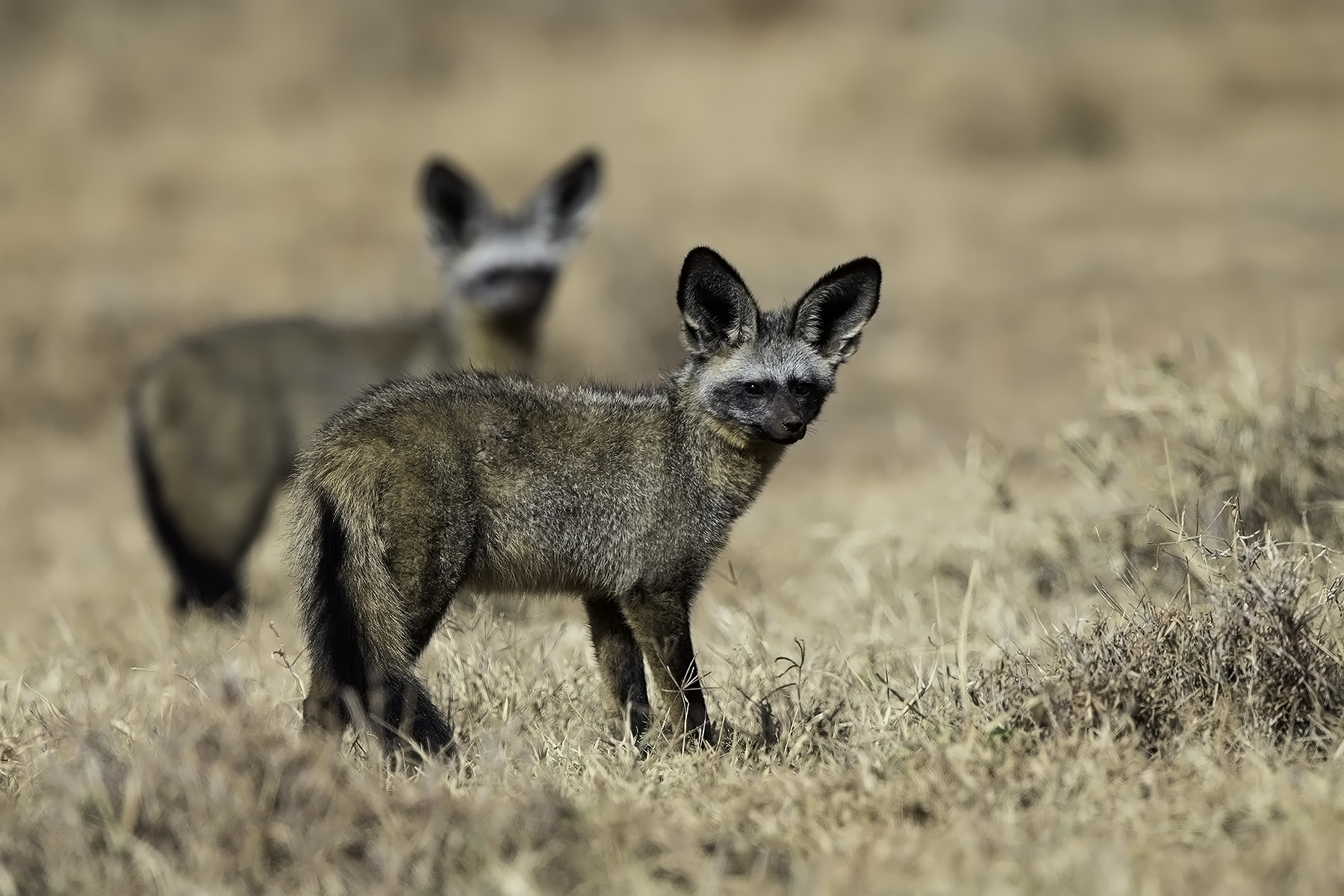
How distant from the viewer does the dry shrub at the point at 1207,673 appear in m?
4.19

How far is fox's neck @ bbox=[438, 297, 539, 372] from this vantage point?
31.6 feet

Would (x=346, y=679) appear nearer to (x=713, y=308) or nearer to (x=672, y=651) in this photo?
(x=672, y=651)

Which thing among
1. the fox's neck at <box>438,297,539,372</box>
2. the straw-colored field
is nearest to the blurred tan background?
the straw-colored field

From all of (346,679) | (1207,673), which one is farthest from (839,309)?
(346,679)

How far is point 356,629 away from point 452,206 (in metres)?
6.15

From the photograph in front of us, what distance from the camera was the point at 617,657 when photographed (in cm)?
511

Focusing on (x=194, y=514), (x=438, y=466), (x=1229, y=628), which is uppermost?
(x=438, y=466)

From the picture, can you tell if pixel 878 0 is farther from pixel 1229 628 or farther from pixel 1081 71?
pixel 1229 628

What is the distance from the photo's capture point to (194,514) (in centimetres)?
867

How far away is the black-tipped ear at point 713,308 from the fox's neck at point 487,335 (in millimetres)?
4318

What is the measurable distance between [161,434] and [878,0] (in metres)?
17.7

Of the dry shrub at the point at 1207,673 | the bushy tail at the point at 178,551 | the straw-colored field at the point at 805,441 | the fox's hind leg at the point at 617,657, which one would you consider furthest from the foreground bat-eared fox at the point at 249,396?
the dry shrub at the point at 1207,673

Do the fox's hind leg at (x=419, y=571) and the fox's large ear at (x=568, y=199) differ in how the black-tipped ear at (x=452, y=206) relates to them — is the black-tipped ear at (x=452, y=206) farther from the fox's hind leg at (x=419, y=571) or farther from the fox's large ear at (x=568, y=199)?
the fox's hind leg at (x=419, y=571)

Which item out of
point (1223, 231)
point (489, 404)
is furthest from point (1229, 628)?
point (1223, 231)
